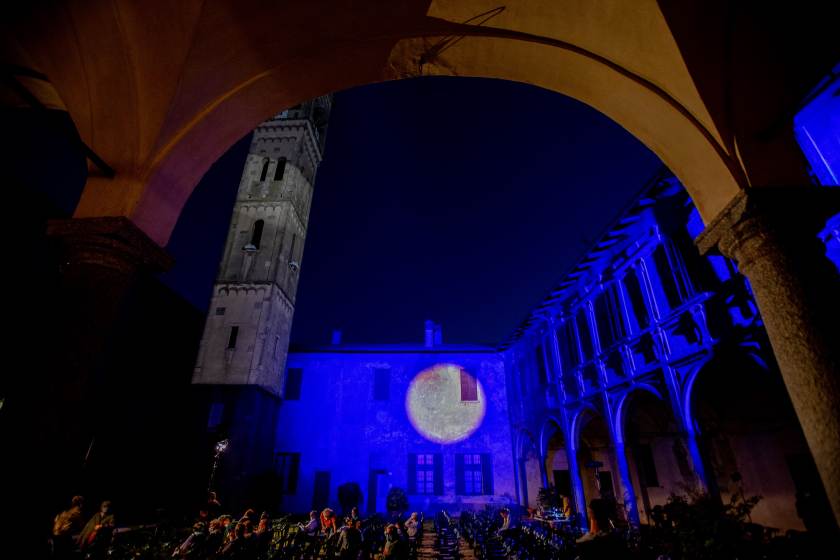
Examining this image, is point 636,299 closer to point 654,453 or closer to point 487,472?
point 654,453

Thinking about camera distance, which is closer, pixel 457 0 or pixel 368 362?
pixel 457 0

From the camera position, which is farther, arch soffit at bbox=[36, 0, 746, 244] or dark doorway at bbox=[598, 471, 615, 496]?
dark doorway at bbox=[598, 471, 615, 496]

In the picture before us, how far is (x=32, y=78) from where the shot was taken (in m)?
4.02

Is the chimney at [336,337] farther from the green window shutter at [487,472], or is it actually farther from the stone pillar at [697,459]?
the stone pillar at [697,459]

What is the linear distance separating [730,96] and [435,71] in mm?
3101

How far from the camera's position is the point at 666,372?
8.84 m

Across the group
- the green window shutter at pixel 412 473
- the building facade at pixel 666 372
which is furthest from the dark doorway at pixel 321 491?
the building facade at pixel 666 372

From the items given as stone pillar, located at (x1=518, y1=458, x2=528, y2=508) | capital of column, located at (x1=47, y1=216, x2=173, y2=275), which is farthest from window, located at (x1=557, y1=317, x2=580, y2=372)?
capital of column, located at (x1=47, y1=216, x2=173, y2=275)

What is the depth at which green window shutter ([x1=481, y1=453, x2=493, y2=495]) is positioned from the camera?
66.0ft

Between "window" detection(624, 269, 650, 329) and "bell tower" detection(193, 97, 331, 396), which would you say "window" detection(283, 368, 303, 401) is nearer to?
"bell tower" detection(193, 97, 331, 396)

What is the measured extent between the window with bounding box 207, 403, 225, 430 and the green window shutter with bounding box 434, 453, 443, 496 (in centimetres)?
1082

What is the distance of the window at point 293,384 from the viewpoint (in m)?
21.9

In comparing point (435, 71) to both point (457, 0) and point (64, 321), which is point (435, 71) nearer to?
point (457, 0)

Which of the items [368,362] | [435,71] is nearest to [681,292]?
[435,71]
